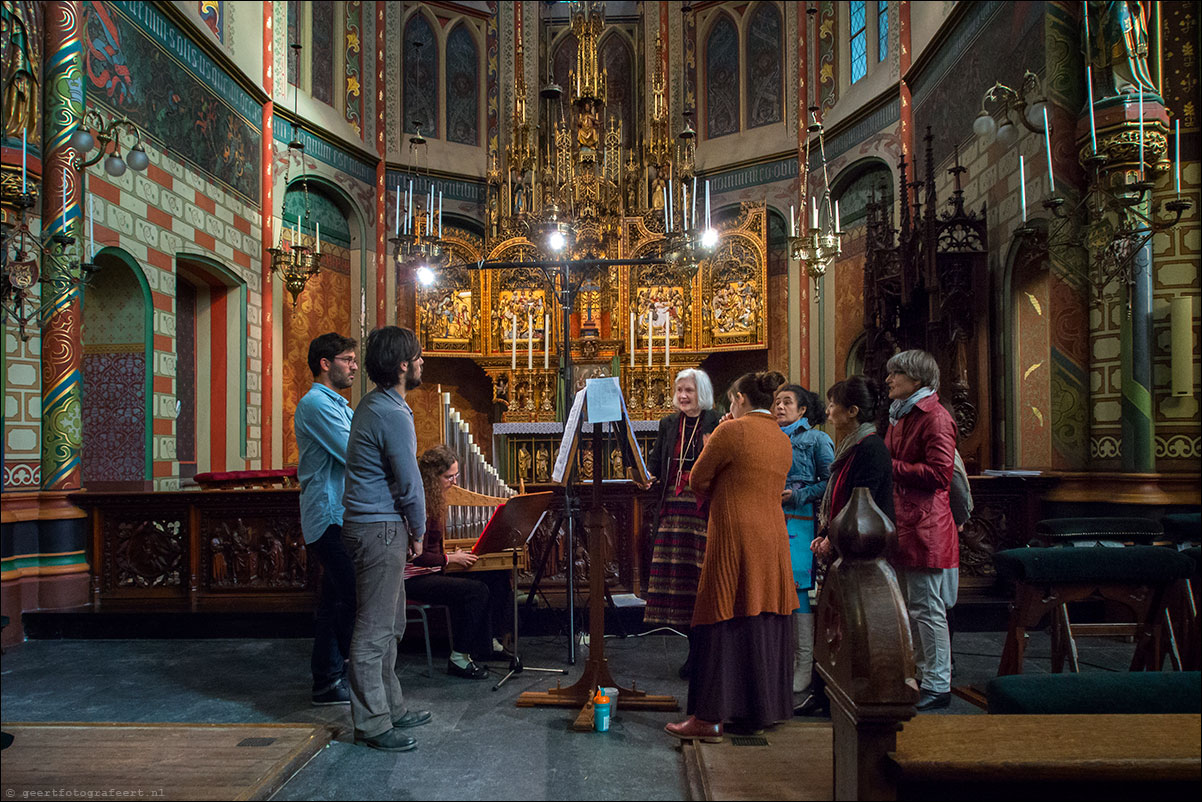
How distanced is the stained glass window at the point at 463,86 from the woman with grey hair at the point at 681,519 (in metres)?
9.79

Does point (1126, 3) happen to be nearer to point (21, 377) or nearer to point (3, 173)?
point (3, 173)

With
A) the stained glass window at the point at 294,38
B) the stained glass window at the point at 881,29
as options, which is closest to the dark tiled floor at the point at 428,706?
the stained glass window at the point at 294,38

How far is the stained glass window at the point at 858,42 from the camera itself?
10500 millimetres

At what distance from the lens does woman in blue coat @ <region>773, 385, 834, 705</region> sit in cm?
377

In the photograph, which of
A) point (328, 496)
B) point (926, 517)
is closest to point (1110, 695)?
point (926, 517)

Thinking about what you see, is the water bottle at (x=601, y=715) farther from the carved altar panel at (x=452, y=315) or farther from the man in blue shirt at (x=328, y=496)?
the carved altar panel at (x=452, y=315)

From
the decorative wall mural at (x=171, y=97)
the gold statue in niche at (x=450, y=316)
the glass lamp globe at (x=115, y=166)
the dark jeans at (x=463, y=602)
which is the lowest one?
the dark jeans at (x=463, y=602)

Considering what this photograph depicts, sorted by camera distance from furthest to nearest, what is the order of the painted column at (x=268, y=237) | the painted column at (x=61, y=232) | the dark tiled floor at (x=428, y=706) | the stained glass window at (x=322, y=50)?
the stained glass window at (x=322, y=50), the painted column at (x=268, y=237), the painted column at (x=61, y=232), the dark tiled floor at (x=428, y=706)

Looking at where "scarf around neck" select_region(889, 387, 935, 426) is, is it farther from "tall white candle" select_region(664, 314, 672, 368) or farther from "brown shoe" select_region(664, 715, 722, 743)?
"tall white candle" select_region(664, 314, 672, 368)

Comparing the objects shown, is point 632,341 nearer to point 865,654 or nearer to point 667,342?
point 667,342

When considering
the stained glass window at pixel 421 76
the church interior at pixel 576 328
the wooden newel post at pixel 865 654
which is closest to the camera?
the wooden newel post at pixel 865 654

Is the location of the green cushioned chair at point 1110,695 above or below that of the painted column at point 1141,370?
below

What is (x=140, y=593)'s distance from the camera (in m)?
5.79

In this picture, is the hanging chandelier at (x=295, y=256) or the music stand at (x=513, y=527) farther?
the hanging chandelier at (x=295, y=256)
